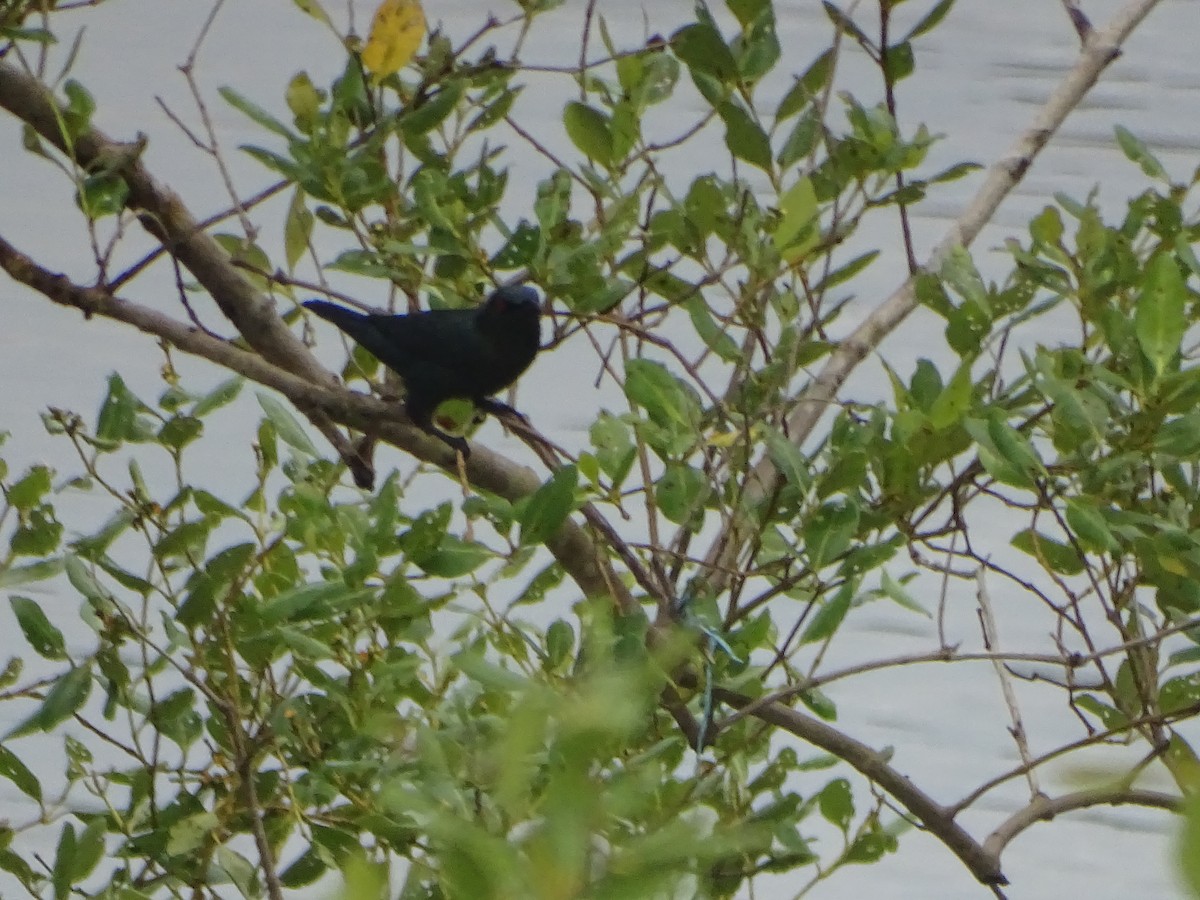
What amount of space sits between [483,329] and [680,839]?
1087mm

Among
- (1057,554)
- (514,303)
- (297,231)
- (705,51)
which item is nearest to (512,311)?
(514,303)

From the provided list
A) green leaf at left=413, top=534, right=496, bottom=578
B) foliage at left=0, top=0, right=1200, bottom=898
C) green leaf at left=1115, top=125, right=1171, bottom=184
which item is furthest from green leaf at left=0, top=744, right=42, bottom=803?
green leaf at left=1115, top=125, right=1171, bottom=184

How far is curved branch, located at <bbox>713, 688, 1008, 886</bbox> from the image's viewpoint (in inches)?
35.7

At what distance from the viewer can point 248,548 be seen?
34.8 inches

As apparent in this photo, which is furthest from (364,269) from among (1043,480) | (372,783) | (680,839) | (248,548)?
(680,839)

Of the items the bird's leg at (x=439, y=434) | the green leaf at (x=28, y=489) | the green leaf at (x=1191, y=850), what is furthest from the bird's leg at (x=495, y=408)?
Result: the green leaf at (x=1191, y=850)

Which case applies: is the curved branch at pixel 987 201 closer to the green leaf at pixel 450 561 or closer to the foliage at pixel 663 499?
the foliage at pixel 663 499

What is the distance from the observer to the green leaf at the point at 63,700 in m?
0.90

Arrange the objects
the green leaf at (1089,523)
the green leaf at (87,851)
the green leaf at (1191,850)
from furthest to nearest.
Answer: the green leaf at (87,851) < the green leaf at (1089,523) < the green leaf at (1191,850)

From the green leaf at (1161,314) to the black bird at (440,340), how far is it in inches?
21.4

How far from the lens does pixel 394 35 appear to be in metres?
0.89

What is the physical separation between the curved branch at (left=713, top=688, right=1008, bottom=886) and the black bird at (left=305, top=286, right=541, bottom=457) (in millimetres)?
373

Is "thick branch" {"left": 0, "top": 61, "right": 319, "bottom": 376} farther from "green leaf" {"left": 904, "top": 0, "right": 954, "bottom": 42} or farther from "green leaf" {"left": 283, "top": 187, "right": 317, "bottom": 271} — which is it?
"green leaf" {"left": 904, "top": 0, "right": 954, "bottom": 42}

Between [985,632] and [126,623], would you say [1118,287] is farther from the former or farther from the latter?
[126,623]
